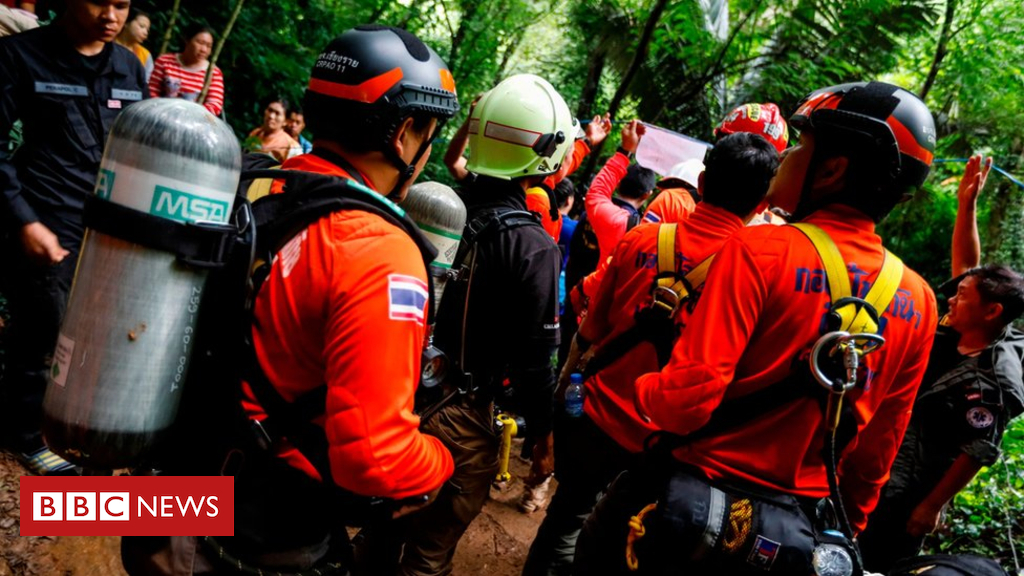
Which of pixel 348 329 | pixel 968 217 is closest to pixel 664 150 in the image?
pixel 968 217

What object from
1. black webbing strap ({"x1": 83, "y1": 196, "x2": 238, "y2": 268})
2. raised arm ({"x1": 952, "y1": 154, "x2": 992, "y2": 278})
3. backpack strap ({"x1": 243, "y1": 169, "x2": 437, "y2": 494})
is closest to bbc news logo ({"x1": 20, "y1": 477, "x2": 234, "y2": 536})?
backpack strap ({"x1": 243, "y1": 169, "x2": 437, "y2": 494})

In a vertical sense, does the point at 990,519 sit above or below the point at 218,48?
below

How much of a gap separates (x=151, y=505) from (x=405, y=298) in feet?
3.16

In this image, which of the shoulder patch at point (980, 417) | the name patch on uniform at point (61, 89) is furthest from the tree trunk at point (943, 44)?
the name patch on uniform at point (61, 89)

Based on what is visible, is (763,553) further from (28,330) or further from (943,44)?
(943,44)

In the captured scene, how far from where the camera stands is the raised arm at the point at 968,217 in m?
3.33

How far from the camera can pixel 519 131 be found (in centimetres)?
300

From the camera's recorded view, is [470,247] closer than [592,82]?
Yes

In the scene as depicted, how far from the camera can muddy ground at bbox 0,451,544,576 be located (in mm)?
3033

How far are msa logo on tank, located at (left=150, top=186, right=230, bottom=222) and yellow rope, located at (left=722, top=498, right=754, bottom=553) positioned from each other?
1.76m

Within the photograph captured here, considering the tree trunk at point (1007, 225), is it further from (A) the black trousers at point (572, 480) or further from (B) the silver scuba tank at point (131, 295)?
(B) the silver scuba tank at point (131, 295)

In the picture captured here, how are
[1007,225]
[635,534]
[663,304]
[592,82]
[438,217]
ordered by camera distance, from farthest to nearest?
[1007,225] < [592,82] < [663,304] < [438,217] < [635,534]

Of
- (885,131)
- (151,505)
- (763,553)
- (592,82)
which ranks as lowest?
(151,505)

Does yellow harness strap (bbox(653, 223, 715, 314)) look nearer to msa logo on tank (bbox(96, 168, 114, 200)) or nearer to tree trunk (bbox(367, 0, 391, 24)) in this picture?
msa logo on tank (bbox(96, 168, 114, 200))
